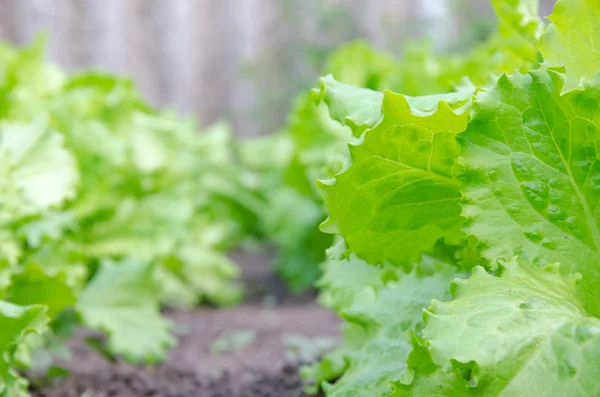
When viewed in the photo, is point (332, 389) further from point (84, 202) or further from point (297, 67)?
point (297, 67)

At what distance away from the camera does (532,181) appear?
0.88 m

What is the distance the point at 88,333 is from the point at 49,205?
95 centimetres

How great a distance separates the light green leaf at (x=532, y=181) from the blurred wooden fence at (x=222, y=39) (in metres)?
3.74

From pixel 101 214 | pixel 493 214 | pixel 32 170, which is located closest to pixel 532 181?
pixel 493 214

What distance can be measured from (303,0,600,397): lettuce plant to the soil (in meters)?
0.60

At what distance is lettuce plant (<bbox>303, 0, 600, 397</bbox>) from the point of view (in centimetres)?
73

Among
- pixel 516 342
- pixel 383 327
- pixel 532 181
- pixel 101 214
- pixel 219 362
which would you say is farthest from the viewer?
pixel 101 214

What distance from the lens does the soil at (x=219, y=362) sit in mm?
1640

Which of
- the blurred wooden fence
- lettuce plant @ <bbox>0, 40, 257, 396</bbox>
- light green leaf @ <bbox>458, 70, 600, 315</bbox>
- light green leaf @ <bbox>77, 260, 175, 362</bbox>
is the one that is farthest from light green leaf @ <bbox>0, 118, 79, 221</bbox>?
the blurred wooden fence

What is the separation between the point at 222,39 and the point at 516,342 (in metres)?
5.38

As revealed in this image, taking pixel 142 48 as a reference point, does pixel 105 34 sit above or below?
above

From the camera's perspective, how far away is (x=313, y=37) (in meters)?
5.59

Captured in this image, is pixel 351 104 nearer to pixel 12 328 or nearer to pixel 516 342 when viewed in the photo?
pixel 516 342

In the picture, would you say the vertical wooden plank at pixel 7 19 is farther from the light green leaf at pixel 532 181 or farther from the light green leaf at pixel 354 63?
the light green leaf at pixel 532 181
